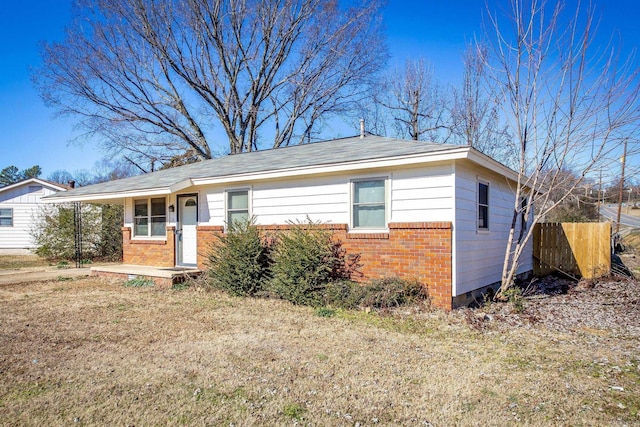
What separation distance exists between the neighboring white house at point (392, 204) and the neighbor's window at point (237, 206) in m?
0.03

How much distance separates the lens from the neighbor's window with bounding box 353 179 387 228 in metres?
8.18

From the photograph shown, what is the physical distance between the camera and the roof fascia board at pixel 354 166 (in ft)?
23.4

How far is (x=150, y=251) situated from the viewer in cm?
1249

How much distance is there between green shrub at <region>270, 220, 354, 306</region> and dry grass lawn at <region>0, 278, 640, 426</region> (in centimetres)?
76

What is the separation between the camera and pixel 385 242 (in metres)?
8.01

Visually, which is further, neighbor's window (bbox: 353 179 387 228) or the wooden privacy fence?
the wooden privacy fence

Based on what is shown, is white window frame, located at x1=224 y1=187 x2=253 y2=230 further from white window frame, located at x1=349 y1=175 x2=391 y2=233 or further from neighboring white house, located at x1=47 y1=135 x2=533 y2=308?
white window frame, located at x1=349 y1=175 x2=391 y2=233

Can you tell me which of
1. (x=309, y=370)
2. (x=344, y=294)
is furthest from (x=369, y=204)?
(x=309, y=370)

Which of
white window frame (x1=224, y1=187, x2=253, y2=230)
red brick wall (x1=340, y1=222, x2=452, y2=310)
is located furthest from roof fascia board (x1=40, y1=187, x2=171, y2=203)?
red brick wall (x1=340, y1=222, x2=452, y2=310)

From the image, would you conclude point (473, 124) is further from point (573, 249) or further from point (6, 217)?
point (6, 217)

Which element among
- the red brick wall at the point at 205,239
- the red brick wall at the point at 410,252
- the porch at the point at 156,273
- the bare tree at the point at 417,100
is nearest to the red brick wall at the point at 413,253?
the red brick wall at the point at 410,252

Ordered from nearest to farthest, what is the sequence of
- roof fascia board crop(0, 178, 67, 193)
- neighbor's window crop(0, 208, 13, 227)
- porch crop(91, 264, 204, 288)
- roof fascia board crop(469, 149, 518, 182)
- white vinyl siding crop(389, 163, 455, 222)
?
1. roof fascia board crop(469, 149, 518, 182)
2. white vinyl siding crop(389, 163, 455, 222)
3. porch crop(91, 264, 204, 288)
4. roof fascia board crop(0, 178, 67, 193)
5. neighbor's window crop(0, 208, 13, 227)

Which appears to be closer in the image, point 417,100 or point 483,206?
point 483,206

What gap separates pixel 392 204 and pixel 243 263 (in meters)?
3.34
